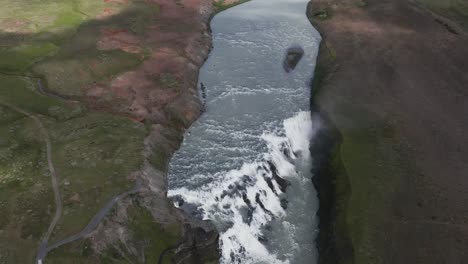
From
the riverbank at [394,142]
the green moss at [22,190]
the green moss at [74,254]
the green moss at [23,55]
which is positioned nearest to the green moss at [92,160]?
the green moss at [74,254]

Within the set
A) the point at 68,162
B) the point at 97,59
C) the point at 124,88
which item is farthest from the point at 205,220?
the point at 97,59

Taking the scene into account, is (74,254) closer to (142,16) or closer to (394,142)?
(394,142)

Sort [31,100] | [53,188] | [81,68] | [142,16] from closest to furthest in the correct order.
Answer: [53,188], [31,100], [81,68], [142,16]

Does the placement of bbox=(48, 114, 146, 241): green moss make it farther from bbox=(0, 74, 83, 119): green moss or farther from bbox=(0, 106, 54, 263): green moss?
bbox=(0, 74, 83, 119): green moss

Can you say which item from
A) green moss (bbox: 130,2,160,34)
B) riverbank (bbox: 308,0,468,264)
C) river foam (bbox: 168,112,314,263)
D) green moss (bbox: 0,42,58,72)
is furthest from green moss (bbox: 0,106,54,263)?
green moss (bbox: 130,2,160,34)

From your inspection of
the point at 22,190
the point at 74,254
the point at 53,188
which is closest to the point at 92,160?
the point at 53,188

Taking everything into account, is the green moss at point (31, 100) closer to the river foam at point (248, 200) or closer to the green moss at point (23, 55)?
the green moss at point (23, 55)
